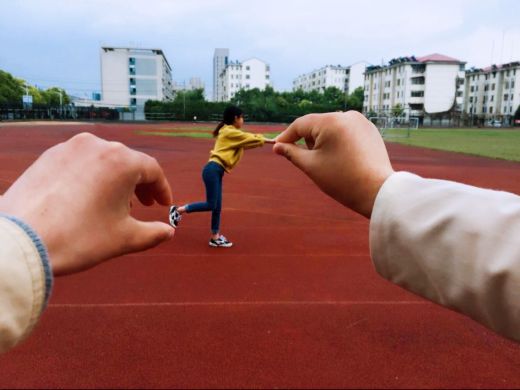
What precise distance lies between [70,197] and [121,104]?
8266cm

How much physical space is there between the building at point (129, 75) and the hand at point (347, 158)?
263 feet

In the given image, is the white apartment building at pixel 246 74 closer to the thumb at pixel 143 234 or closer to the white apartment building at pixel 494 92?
the white apartment building at pixel 494 92

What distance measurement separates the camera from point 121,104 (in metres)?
78.3

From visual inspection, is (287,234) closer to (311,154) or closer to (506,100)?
(311,154)

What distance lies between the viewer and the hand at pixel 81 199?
2.61 feet

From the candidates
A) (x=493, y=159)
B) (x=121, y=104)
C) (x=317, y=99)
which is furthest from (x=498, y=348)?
(x=121, y=104)

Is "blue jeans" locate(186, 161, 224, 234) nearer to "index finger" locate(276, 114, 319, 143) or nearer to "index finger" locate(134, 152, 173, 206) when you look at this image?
"index finger" locate(276, 114, 319, 143)

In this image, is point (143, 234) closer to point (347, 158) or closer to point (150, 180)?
point (150, 180)

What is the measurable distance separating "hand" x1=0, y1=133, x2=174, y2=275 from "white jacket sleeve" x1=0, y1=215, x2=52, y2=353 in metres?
0.06

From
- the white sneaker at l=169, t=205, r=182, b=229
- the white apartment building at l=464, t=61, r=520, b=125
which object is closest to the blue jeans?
the white sneaker at l=169, t=205, r=182, b=229

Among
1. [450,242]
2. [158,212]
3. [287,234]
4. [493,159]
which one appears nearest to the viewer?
[450,242]

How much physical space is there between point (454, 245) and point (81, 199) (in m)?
0.68

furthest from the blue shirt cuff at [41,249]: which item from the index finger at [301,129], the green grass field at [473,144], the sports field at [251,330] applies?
the green grass field at [473,144]

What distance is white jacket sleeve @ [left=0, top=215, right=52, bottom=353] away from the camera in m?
0.68
